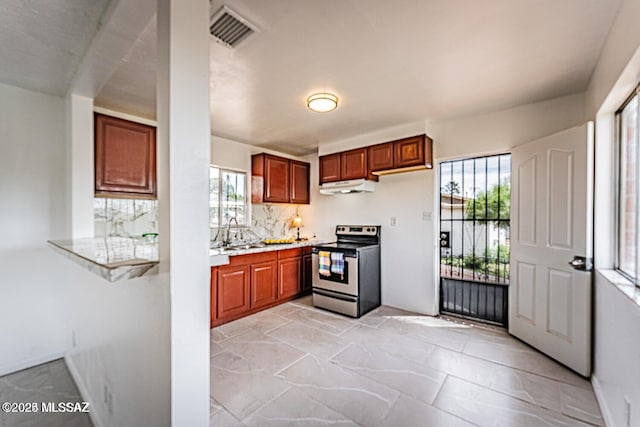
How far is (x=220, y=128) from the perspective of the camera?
3.64 meters

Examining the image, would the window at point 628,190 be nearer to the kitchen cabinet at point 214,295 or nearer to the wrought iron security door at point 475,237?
the wrought iron security door at point 475,237

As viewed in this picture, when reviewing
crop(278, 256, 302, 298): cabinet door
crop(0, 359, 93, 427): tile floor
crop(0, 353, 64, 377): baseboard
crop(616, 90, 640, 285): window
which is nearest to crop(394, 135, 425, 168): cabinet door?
crop(616, 90, 640, 285): window

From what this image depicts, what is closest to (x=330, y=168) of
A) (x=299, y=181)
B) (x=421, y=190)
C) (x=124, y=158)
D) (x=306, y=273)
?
(x=299, y=181)

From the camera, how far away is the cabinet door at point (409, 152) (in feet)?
11.0

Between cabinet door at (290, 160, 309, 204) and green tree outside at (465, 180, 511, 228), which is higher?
cabinet door at (290, 160, 309, 204)

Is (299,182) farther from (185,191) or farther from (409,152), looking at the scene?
(185,191)

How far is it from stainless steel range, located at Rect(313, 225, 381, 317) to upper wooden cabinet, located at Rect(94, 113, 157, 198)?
2.23 metres

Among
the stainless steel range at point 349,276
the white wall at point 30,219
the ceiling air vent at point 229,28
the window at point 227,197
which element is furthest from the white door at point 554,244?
the white wall at point 30,219

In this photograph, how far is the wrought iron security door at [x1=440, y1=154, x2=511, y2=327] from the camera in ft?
10.7

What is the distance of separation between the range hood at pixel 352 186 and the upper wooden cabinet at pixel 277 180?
69 centimetres

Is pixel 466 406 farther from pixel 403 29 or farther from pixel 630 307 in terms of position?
pixel 403 29

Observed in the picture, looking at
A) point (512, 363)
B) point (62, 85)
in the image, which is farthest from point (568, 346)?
point (62, 85)

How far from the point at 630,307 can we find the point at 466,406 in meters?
1.11

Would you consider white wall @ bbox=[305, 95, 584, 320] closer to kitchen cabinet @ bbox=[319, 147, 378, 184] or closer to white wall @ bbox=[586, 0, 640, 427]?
kitchen cabinet @ bbox=[319, 147, 378, 184]
